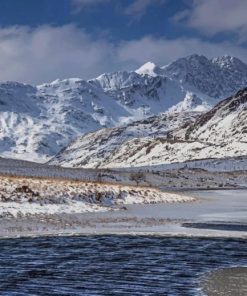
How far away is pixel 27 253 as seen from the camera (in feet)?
74.0

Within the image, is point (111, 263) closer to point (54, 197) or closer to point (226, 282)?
point (226, 282)

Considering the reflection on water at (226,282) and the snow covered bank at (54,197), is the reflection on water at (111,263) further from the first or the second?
the snow covered bank at (54,197)

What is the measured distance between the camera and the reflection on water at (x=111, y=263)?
16.3m

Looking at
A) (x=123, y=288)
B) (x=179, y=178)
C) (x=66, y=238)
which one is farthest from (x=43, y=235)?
(x=179, y=178)

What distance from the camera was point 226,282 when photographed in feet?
56.1

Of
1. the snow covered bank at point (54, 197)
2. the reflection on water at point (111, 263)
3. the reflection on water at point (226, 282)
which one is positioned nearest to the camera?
the reflection on water at point (226, 282)

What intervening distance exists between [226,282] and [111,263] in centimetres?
485

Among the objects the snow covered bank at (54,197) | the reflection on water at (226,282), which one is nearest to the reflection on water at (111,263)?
the reflection on water at (226,282)

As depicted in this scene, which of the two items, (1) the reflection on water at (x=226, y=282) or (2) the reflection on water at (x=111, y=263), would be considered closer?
(1) the reflection on water at (x=226, y=282)

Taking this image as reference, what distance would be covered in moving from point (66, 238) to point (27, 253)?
15.8 ft

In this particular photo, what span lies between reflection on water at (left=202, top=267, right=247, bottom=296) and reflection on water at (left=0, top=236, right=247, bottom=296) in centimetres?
37

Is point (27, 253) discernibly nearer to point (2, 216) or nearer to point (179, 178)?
point (2, 216)

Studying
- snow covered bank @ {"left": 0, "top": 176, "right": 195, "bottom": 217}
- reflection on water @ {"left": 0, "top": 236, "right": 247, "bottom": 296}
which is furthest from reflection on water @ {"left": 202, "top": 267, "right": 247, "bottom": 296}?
snow covered bank @ {"left": 0, "top": 176, "right": 195, "bottom": 217}

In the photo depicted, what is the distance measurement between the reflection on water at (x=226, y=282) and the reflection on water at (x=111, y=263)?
0.37 metres
